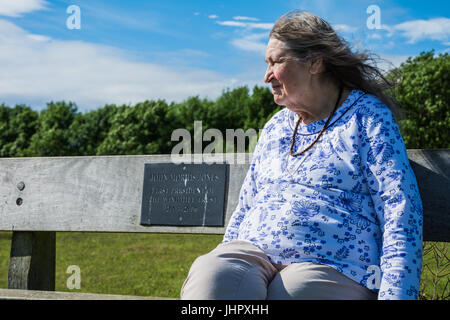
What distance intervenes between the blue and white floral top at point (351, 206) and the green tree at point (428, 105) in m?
14.2

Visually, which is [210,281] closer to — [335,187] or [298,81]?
[335,187]

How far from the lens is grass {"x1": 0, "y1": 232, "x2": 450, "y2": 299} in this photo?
213 inches

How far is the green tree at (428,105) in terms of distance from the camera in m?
15.6

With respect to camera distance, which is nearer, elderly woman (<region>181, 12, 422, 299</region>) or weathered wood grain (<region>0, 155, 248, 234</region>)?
elderly woman (<region>181, 12, 422, 299</region>)

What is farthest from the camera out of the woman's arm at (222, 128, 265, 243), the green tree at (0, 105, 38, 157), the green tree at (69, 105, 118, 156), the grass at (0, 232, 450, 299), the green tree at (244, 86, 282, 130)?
the green tree at (244, 86, 282, 130)

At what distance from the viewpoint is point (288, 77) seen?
2309 millimetres


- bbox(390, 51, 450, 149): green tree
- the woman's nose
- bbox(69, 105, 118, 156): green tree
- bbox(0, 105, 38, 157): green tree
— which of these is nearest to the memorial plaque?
the woman's nose

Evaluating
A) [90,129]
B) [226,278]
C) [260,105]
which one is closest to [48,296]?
[226,278]

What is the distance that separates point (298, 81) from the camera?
7.59 ft

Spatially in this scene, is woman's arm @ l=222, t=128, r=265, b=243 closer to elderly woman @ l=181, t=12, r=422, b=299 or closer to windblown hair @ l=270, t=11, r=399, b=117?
elderly woman @ l=181, t=12, r=422, b=299

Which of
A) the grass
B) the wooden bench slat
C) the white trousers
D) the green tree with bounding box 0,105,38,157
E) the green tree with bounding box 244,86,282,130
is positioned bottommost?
the grass

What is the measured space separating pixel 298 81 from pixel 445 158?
75cm

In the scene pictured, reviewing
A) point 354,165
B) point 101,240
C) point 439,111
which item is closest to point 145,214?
point 354,165

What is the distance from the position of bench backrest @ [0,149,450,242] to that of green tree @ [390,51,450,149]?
45.4 feet
